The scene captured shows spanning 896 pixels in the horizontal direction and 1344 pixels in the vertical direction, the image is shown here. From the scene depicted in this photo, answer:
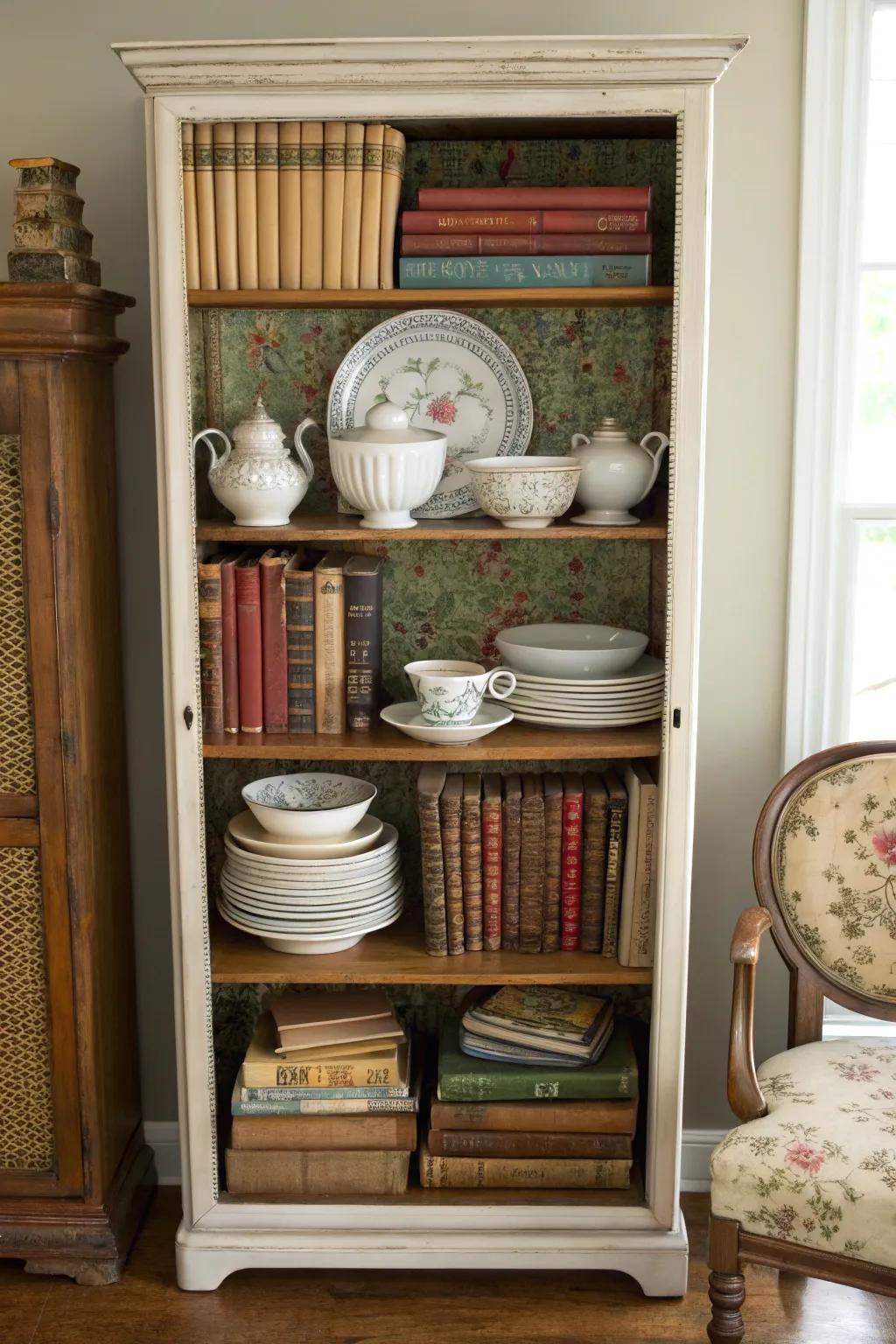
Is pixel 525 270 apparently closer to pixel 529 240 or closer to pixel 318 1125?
pixel 529 240

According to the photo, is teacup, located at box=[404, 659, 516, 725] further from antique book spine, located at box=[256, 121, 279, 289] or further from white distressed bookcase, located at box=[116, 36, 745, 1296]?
antique book spine, located at box=[256, 121, 279, 289]

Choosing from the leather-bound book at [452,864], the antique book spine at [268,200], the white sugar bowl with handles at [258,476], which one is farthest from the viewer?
the leather-bound book at [452,864]

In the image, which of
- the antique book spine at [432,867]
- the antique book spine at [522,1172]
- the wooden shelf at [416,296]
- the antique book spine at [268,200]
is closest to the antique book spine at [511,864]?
the antique book spine at [432,867]

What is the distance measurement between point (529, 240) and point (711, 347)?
0.47 meters

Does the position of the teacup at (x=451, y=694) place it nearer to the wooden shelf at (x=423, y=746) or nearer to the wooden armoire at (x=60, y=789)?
the wooden shelf at (x=423, y=746)

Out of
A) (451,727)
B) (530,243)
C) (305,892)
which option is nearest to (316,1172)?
(305,892)

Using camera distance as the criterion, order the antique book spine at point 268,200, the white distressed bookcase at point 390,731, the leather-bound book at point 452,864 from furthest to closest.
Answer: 1. the leather-bound book at point 452,864
2. the antique book spine at point 268,200
3. the white distressed bookcase at point 390,731

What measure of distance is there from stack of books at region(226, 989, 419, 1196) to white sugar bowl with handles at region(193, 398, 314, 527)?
Answer: 3.09ft

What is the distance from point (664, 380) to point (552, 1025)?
1.18m

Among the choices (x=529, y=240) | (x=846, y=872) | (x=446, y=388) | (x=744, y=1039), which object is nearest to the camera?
(x=744, y=1039)

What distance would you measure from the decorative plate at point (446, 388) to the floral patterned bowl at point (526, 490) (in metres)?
0.16

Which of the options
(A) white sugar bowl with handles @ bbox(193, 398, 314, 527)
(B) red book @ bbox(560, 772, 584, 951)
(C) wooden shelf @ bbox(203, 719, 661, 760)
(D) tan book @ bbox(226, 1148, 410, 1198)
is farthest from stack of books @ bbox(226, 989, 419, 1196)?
(A) white sugar bowl with handles @ bbox(193, 398, 314, 527)

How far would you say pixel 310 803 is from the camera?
244 cm

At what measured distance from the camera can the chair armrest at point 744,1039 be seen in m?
2.00
